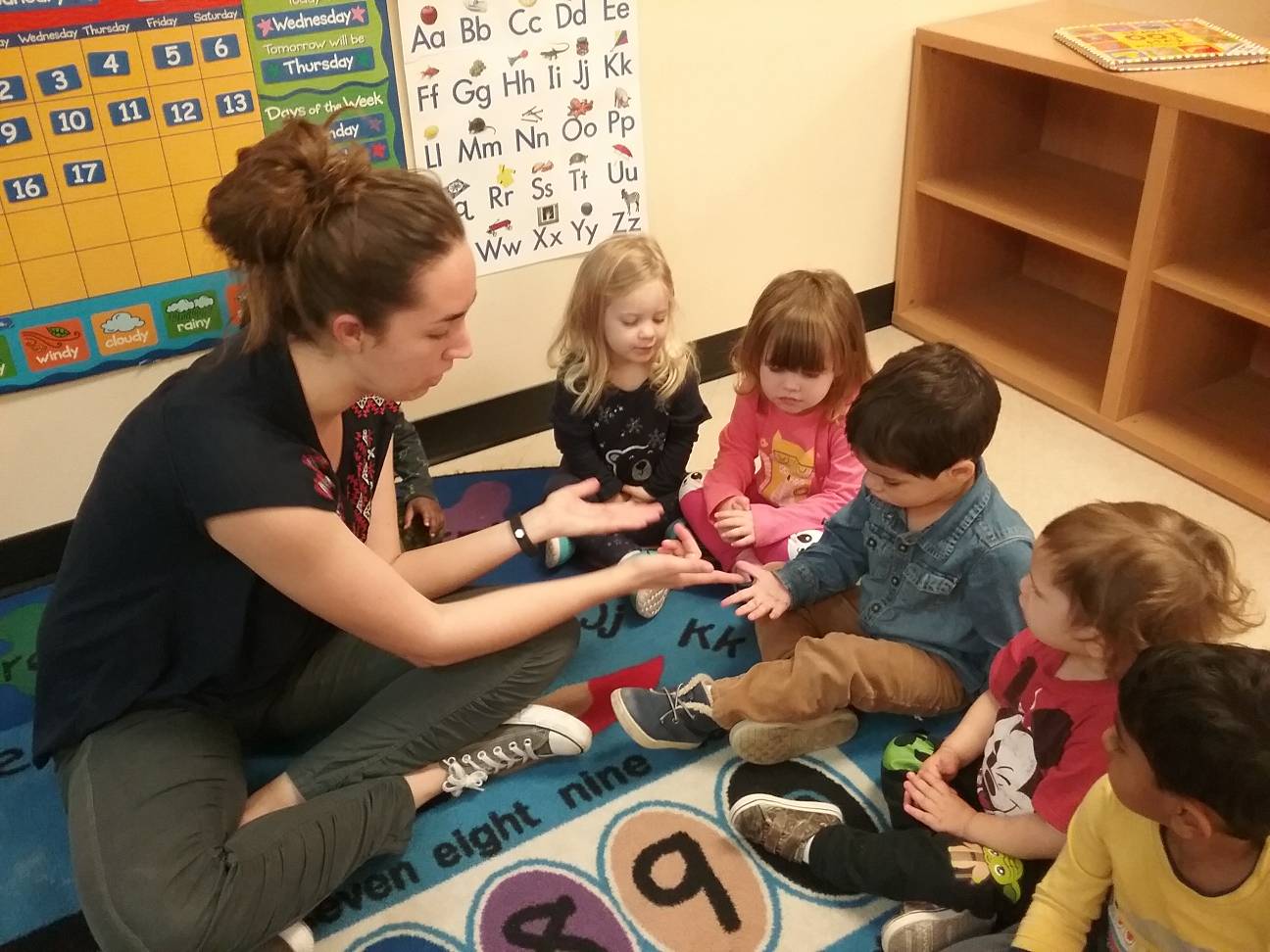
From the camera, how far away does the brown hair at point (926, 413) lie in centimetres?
132

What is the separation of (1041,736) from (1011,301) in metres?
1.65

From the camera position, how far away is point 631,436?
192 centimetres

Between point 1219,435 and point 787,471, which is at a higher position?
point 787,471

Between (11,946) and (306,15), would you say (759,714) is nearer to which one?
(11,946)

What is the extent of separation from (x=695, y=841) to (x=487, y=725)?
30cm

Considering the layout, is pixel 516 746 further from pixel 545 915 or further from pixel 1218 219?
pixel 1218 219

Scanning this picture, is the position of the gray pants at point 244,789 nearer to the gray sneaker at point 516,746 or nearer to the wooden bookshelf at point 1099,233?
the gray sneaker at point 516,746

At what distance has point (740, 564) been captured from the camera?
1668 millimetres

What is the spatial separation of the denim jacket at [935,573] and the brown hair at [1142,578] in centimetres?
22

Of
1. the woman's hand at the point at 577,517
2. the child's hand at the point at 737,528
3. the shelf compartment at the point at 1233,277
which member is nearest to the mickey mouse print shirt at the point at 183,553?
the woman's hand at the point at 577,517

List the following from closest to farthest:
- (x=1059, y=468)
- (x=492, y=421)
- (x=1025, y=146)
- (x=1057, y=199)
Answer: (x=1059, y=468), (x=492, y=421), (x=1057, y=199), (x=1025, y=146)

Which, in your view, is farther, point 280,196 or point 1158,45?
point 1158,45

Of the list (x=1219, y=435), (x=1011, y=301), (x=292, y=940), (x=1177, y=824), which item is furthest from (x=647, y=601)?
(x=1011, y=301)

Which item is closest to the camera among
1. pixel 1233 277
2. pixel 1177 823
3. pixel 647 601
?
pixel 1177 823
